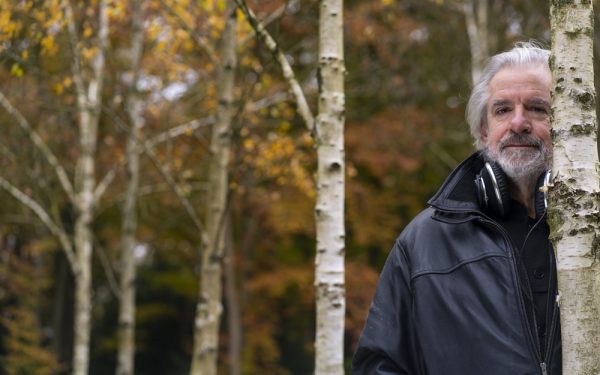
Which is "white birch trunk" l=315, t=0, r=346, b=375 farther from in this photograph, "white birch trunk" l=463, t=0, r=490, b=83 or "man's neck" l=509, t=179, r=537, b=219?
"white birch trunk" l=463, t=0, r=490, b=83

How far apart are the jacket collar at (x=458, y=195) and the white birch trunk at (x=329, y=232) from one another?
156 cm

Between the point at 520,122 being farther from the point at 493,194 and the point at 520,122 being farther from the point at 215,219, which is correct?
the point at 215,219

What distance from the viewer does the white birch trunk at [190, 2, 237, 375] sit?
646cm

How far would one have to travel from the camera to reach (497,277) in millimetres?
2400

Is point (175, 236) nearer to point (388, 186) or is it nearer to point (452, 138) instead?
point (388, 186)

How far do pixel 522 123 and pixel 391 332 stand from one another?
77 centimetres

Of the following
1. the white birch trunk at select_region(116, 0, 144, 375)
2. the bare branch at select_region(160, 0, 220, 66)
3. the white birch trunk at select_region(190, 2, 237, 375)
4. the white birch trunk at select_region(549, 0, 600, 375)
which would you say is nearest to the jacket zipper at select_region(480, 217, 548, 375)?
the white birch trunk at select_region(549, 0, 600, 375)

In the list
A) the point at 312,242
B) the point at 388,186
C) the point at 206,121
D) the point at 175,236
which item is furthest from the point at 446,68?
the point at 206,121

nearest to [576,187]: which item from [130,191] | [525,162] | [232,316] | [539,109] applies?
[525,162]

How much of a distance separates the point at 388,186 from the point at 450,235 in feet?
45.3

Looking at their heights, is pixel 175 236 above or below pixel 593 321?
above

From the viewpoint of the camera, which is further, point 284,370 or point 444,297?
point 284,370

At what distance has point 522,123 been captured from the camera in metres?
2.68

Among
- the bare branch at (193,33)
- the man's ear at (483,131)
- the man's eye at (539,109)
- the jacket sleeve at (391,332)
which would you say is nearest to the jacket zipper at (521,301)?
the jacket sleeve at (391,332)
